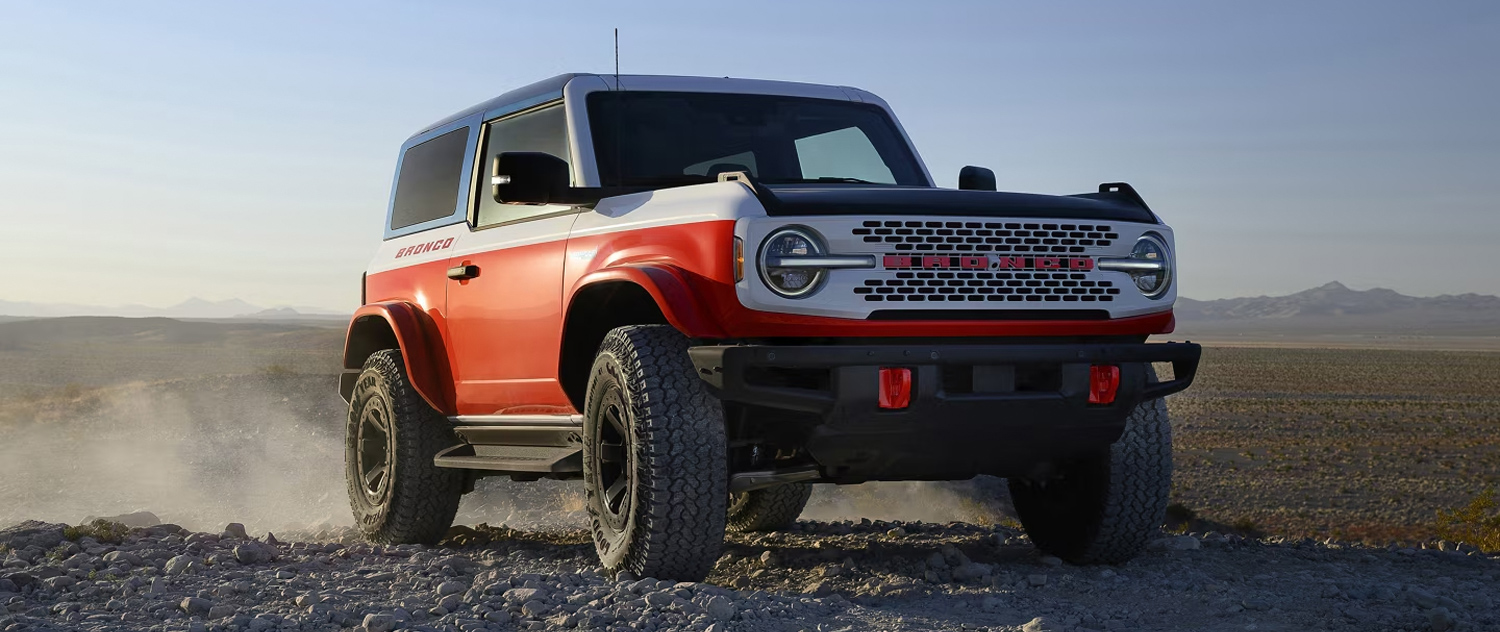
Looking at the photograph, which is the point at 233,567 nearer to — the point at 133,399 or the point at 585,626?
the point at 585,626

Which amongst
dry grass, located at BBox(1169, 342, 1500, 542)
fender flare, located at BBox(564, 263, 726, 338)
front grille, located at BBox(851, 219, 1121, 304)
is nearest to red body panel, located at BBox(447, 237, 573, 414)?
fender flare, located at BBox(564, 263, 726, 338)

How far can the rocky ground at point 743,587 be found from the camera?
5.40 metres

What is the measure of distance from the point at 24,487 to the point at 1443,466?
36.3 meters

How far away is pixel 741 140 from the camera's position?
7312mm

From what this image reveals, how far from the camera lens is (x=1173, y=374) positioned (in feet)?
21.0

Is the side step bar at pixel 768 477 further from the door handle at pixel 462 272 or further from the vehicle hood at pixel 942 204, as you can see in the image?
the door handle at pixel 462 272

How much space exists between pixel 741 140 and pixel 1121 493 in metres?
2.51

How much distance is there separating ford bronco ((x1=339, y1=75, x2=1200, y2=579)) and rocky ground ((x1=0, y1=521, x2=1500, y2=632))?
0.44 m

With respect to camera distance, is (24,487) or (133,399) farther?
(133,399)

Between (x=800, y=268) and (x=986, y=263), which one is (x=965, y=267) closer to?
(x=986, y=263)

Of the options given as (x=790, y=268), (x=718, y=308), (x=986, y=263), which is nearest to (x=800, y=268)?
(x=790, y=268)

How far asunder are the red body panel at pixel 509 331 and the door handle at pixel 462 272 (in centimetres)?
3

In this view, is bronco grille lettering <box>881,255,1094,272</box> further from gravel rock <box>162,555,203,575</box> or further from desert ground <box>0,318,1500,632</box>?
gravel rock <box>162,555,203,575</box>

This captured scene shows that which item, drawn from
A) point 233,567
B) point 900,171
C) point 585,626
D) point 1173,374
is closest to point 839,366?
point 585,626
